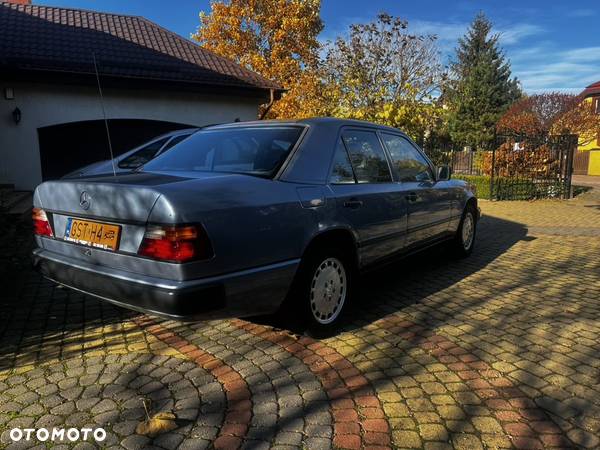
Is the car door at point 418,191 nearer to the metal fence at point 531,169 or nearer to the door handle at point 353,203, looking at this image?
the door handle at point 353,203

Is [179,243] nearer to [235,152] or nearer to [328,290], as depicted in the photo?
[235,152]

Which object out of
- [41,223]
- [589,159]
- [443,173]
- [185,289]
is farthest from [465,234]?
[589,159]

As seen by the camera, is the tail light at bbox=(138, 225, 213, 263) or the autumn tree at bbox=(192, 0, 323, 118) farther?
the autumn tree at bbox=(192, 0, 323, 118)

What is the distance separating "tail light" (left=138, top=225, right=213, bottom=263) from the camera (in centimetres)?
243

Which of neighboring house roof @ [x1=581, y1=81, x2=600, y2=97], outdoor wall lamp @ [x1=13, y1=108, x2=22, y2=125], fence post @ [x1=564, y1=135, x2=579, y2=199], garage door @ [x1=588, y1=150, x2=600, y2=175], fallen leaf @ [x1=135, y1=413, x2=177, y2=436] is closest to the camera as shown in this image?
fallen leaf @ [x1=135, y1=413, x2=177, y2=436]

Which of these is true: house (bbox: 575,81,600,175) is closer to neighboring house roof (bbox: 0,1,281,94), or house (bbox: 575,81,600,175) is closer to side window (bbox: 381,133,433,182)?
neighboring house roof (bbox: 0,1,281,94)

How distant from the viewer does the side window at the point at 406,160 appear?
446cm

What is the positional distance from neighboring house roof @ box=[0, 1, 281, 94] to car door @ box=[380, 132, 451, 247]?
28.0ft

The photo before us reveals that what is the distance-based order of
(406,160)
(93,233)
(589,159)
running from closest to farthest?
(93,233), (406,160), (589,159)

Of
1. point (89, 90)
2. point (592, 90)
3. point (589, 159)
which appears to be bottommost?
point (589, 159)

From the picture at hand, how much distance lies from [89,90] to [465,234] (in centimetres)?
946

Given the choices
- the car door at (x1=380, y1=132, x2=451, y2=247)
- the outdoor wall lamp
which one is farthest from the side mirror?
the outdoor wall lamp

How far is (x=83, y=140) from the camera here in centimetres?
1133

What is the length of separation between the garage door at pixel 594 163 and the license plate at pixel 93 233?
37532 mm
